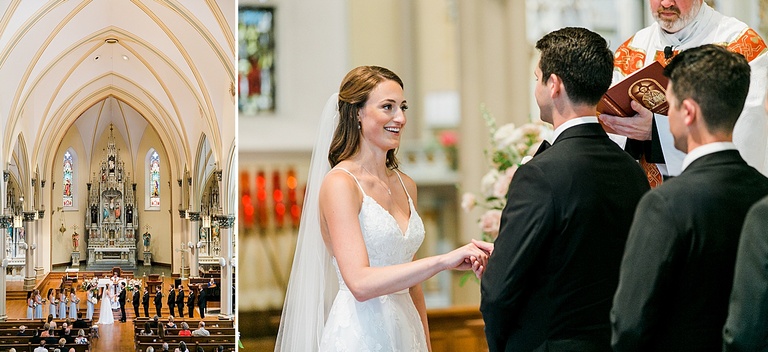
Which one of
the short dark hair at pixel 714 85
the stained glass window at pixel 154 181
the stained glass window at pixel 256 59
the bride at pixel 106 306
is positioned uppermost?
the stained glass window at pixel 256 59

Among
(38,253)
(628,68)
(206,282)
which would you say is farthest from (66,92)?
(628,68)

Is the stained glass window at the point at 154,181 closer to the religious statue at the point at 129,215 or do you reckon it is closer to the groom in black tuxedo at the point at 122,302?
the religious statue at the point at 129,215

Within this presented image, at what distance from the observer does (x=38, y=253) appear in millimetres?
11672

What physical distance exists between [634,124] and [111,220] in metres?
10.8

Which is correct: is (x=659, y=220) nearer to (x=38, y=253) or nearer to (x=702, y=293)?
(x=702, y=293)

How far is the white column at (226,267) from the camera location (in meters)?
11.1

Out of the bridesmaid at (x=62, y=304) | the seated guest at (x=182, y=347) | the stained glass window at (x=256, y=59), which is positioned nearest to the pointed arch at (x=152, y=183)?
the bridesmaid at (x=62, y=304)

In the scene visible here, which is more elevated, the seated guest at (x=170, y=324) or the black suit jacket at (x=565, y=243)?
the black suit jacket at (x=565, y=243)

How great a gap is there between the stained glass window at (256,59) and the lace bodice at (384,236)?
103 inches

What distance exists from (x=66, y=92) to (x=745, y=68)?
12.3m

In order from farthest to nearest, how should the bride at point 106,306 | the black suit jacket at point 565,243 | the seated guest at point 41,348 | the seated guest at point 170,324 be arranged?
the bride at point 106,306
the seated guest at point 170,324
the seated guest at point 41,348
the black suit jacket at point 565,243

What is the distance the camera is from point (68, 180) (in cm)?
1230

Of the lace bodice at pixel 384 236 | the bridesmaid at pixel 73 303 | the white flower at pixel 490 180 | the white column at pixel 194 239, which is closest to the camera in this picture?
the lace bodice at pixel 384 236

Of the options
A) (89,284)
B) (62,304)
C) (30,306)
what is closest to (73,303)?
(62,304)
